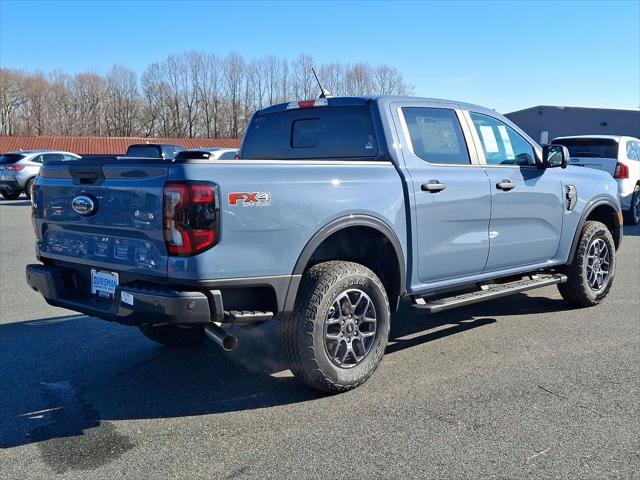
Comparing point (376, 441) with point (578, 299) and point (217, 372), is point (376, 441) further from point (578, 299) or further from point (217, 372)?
point (578, 299)

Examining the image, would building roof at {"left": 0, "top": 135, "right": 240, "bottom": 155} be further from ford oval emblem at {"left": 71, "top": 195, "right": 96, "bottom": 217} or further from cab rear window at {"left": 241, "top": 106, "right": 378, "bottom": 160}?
ford oval emblem at {"left": 71, "top": 195, "right": 96, "bottom": 217}

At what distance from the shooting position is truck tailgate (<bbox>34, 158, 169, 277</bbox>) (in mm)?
3533

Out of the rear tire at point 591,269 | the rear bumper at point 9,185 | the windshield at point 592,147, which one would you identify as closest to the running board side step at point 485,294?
the rear tire at point 591,269

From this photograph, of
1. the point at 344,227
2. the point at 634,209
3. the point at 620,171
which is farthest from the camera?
the point at 634,209

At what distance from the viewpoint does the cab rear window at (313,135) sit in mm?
4812

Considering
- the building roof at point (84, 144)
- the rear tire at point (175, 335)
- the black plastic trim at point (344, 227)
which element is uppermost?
the building roof at point (84, 144)

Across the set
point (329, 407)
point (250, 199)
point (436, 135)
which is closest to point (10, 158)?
point (436, 135)

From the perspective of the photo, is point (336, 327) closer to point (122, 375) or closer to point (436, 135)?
point (122, 375)

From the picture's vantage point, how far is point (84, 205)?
390cm

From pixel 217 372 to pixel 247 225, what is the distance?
5.03 ft

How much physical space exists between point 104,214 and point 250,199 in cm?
94

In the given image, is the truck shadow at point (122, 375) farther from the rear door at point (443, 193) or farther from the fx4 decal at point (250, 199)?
the fx4 decal at point (250, 199)

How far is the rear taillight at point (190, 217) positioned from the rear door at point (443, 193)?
1.64 metres

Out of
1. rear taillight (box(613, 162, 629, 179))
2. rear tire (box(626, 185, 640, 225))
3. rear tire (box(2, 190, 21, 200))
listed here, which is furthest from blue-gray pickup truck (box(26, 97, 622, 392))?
rear tire (box(2, 190, 21, 200))
